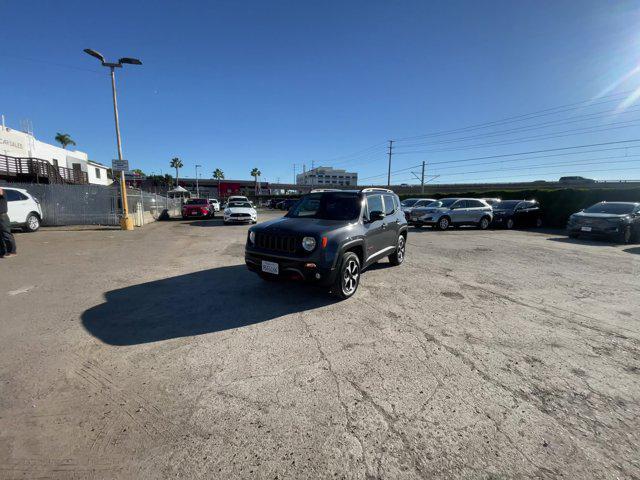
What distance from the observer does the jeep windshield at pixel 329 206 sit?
5.47 m

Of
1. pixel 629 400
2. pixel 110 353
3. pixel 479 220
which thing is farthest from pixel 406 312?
pixel 479 220

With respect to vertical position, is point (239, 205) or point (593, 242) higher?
point (239, 205)

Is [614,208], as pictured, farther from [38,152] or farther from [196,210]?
[38,152]

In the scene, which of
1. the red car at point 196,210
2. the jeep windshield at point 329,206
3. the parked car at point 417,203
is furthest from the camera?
the red car at point 196,210

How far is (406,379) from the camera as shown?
2834 millimetres

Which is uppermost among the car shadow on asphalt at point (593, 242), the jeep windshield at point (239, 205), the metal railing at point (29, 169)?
the metal railing at point (29, 169)

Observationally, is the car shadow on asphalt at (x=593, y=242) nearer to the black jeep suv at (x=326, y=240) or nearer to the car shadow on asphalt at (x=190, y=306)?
the black jeep suv at (x=326, y=240)

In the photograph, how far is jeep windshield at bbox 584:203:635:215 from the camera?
11.7m

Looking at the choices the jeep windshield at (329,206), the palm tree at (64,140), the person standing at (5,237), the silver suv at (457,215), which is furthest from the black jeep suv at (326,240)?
the palm tree at (64,140)

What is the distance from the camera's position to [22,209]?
11844 millimetres

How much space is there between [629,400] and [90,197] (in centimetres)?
1993

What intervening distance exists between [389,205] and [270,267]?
331cm

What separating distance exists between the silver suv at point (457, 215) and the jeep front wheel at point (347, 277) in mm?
12421

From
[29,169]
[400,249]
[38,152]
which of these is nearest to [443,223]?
[400,249]
